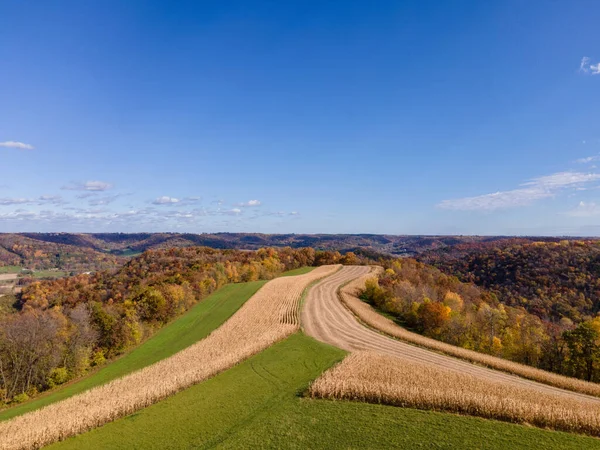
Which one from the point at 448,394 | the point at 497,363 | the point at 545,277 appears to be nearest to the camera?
the point at 448,394

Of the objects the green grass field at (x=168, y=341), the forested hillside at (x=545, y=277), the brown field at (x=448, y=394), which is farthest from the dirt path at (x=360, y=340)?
the forested hillside at (x=545, y=277)

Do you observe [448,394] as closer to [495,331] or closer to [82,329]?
[495,331]

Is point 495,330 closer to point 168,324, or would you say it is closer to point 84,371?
point 168,324

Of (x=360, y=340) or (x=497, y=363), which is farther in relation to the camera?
(x=360, y=340)

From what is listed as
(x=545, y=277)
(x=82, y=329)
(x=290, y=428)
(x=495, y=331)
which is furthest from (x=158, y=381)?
(x=545, y=277)

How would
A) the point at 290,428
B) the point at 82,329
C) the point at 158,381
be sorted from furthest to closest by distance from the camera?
1. the point at 82,329
2. the point at 158,381
3. the point at 290,428

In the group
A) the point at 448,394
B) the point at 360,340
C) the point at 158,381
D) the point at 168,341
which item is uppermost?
the point at 448,394

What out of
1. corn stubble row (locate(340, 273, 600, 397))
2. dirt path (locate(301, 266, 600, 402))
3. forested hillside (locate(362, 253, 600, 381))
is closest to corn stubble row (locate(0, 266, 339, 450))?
dirt path (locate(301, 266, 600, 402))
